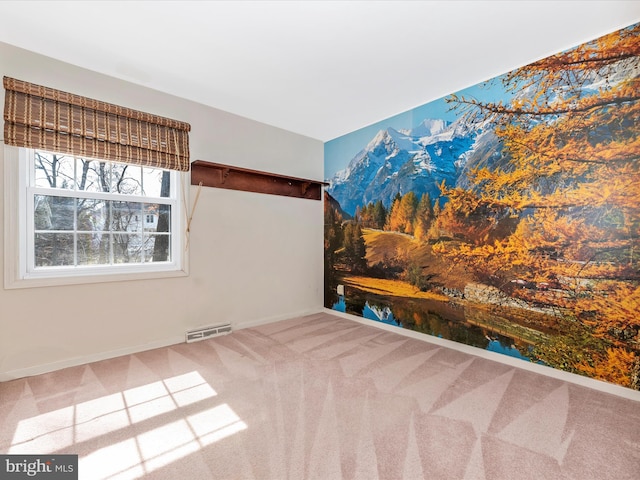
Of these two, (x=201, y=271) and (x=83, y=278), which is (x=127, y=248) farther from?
(x=201, y=271)

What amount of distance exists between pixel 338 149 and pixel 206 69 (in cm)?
204

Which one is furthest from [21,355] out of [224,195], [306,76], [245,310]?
[306,76]

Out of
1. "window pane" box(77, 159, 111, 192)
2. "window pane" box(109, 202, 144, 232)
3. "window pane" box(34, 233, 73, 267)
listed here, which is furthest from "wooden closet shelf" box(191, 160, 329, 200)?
"window pane" box(34, 233, 73, 267)

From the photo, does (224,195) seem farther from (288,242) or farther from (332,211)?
(332,211)

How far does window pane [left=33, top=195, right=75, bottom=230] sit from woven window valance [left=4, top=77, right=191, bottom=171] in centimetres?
43

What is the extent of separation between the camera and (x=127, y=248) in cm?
276

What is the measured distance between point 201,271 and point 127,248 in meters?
0.72

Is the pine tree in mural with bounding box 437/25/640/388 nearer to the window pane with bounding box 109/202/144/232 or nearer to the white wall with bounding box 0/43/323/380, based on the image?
the white wall with bounding box 0/43/323/380

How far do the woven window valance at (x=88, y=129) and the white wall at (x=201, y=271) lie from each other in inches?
5.5

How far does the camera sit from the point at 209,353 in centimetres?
267

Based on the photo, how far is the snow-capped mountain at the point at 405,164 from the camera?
2.85 metres

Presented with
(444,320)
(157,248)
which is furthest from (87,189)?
(444,320)

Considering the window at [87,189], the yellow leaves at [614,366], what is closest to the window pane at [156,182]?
the window at [87,189]

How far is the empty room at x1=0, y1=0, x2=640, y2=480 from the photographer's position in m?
1.59
